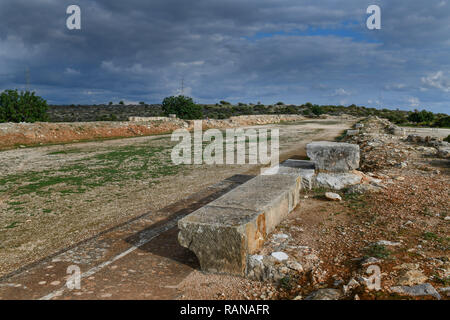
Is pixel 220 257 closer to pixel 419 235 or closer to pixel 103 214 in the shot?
pixel 419 235

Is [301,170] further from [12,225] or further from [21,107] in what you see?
[21,107]

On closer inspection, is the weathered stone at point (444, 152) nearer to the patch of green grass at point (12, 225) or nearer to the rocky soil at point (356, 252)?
the rocky soil at point (356, 252)

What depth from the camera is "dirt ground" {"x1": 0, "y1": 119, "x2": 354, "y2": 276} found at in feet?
17.7

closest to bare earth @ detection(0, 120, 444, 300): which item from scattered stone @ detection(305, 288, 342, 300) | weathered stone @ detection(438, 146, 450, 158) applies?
scattered stone @ detection(305, 288, 342, 300)

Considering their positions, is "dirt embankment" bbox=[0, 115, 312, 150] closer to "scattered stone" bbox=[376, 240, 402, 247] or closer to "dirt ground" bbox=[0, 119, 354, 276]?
"dirt ground" bbox=[0, 119, 354, 276]

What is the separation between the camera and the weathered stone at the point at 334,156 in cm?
801

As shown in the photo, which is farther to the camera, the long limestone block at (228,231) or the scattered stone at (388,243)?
the scattered stone at (388,243)

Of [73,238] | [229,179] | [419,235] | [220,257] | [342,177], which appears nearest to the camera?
[220,257]

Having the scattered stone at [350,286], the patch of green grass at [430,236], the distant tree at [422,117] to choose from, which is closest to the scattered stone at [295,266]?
the scattered stone at [350,286]

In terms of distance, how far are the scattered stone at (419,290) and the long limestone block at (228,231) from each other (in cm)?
166

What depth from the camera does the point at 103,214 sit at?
21.3ft

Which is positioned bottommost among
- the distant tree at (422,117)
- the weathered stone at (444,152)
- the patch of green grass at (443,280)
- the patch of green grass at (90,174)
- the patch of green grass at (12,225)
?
the patch of green grass at (12,225)
